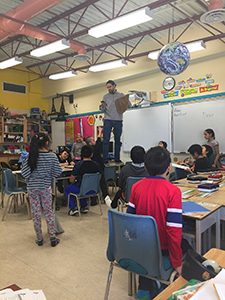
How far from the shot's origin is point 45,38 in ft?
19.1

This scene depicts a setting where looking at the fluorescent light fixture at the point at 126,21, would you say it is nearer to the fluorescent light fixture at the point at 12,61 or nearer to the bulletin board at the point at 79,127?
the fluorescent light fixture at the point at 12,61

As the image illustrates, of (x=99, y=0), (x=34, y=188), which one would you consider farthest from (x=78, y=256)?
(x=99, y=0)

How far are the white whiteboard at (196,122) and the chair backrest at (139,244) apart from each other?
5211mm

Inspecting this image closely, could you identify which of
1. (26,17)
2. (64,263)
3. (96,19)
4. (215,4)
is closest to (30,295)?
(64,263)

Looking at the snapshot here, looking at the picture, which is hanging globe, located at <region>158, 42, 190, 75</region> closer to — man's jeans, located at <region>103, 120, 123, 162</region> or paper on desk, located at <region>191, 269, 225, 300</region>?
man's jeans, located at <region>103, 120, 123, 162</region>

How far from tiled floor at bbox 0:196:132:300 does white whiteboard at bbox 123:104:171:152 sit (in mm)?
3805

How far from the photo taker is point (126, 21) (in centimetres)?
432

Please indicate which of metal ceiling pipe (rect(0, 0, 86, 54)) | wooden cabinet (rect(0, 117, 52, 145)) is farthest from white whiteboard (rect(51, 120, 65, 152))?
metal ceiling pipe (rect(0, 0, 86, 54))

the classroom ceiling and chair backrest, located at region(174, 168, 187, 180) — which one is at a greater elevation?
the classroom ceiling

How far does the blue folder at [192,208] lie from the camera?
1.99 meters

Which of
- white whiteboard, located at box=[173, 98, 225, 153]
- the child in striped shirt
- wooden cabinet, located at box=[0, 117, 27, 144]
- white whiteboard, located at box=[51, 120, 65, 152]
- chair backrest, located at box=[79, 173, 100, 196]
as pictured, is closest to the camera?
the child in striped shirt

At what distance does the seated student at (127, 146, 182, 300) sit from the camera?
1.63 meters

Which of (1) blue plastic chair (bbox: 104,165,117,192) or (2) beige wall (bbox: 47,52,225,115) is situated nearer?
(1) blue plastic chair (bbox: 104,165,117,192)

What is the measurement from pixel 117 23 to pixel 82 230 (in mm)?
3379
